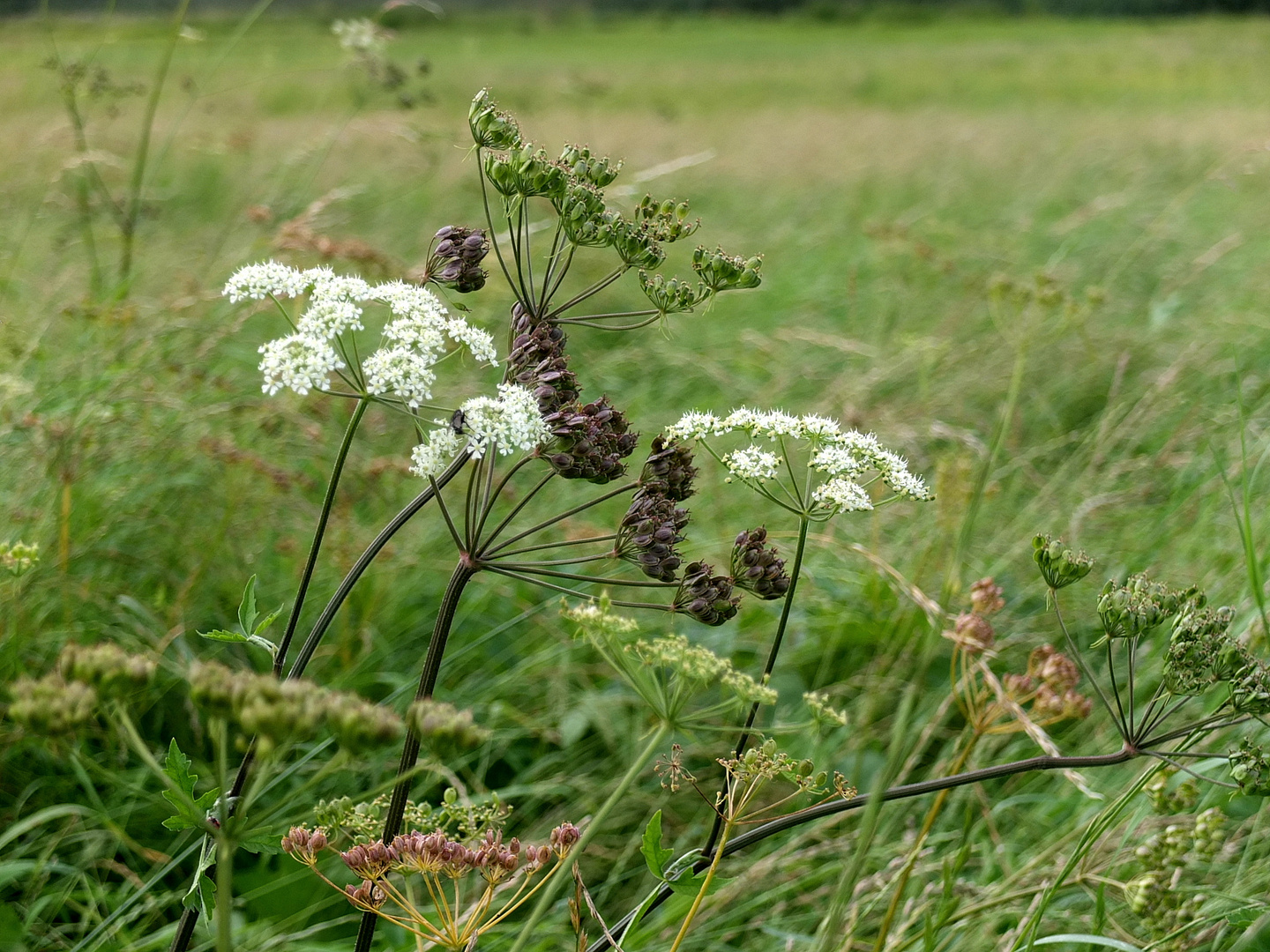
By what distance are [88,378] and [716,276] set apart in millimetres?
3151

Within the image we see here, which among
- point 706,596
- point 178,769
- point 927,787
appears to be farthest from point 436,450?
point 927,787

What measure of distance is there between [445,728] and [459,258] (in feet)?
2.90

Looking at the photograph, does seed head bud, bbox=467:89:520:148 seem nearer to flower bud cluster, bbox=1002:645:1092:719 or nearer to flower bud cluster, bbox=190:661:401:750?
flower bud cluster, bbox=190:661:401:750

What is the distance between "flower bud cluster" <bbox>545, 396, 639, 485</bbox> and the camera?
1595 millimetres

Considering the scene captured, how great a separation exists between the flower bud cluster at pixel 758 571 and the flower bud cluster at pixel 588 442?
0.82 feet

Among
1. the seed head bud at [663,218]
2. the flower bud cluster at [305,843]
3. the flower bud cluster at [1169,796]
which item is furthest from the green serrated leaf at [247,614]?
the flower bud cluster at [1169,796]

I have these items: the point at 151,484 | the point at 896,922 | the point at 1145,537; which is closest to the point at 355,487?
the point at 151,484

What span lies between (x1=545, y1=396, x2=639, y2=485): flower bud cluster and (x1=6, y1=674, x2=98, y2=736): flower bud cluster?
0.72m

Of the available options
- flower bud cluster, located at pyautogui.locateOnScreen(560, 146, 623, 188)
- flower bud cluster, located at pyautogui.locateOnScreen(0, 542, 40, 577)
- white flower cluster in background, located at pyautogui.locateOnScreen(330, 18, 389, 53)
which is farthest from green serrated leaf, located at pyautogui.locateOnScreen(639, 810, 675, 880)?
white flower cluster in background, located at pyautogui.locateOnScreen(330, 18, 389, 53)

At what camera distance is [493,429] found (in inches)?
59.7

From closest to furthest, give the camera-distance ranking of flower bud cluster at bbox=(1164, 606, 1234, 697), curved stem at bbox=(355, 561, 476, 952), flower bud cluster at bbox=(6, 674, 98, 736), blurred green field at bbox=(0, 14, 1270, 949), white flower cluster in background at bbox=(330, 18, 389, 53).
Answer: flower bud cluster at bbox=(6, 674, 98, 736) → curved stem at bbox=(355, 561, 476, 952) → flower bud cluster at bbox=(1164, 606, 1234, 697) → blurred green field at bbox=(0, 14, 1270, 949) → white flower cluster in background at bbox=(330, 18, 389, 53)

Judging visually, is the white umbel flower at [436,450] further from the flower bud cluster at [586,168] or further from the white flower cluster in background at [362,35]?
the white flower cluster in background at [362,35]

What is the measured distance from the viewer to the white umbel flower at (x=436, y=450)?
1.53 meters

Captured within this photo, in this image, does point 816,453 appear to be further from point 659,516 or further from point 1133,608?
point 1133,608
